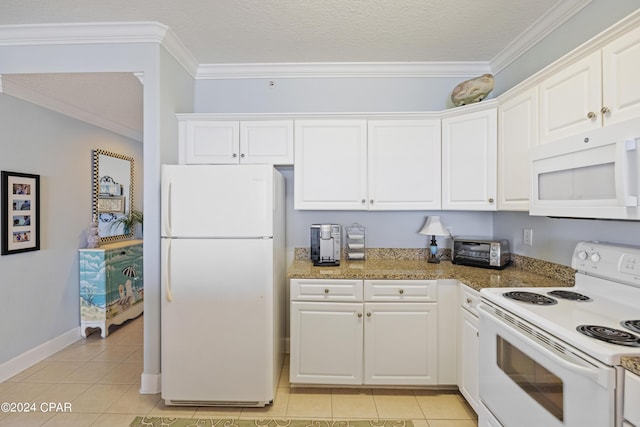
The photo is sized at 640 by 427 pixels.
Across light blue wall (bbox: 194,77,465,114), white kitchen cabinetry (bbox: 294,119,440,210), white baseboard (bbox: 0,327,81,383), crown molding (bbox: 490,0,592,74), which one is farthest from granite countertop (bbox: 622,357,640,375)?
white baseboard (bbox: 0,327,81,383)

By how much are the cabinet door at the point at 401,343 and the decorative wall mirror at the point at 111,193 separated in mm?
3281

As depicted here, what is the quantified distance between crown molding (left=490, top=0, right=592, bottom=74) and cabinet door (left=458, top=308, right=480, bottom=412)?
1982 millimetres

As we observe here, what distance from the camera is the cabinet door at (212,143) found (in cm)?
248

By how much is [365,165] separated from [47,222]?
3.04 meters

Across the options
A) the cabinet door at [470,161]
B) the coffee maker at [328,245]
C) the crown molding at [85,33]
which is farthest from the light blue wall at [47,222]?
the cabinet door at [470,161]

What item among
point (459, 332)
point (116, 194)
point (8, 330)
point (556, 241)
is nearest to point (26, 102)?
point (116, 194)

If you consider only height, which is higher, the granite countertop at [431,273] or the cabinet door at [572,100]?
the cabinet door at [572,100]

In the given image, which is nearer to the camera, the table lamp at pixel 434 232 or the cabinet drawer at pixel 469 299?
the cabinet drawer at pixel 469 299

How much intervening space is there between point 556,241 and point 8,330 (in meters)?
4.22

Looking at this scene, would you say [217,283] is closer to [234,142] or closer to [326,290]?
[326,290]

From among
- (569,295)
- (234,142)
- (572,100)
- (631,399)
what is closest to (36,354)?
(234,142)

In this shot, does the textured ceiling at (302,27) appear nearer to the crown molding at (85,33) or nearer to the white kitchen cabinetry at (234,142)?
the crown molding at (85,33)

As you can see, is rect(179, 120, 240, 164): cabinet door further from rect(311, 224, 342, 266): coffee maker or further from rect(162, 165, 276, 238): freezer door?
rect(311, 224, 342, 266): coffee maker

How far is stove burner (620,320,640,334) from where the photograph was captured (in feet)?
3.65
